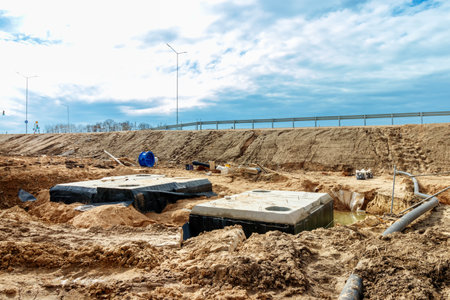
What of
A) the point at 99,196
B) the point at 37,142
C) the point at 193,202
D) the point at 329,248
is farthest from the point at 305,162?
the point at 37,142

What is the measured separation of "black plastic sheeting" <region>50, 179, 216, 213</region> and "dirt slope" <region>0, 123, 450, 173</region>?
34.8 feet

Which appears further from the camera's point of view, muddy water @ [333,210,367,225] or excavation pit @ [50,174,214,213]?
muddy water @ [333,210,367,225]

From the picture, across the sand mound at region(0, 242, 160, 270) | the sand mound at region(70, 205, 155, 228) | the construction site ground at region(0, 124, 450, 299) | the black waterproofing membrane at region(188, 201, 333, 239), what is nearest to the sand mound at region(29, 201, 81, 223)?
the construction site ground at region(0, 124, 450, 299)

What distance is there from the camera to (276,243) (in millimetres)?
3885

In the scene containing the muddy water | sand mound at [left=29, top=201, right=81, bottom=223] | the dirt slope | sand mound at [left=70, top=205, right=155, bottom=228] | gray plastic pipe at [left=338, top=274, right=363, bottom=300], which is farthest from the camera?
the dirt slope

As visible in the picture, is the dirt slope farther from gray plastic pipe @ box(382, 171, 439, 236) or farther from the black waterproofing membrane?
the black waterproofing membrane

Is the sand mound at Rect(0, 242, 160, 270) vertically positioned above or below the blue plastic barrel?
below

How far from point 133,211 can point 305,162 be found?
12.9m

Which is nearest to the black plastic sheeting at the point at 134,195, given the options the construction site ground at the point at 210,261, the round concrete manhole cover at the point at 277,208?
the construction site ground at the point at 210,261

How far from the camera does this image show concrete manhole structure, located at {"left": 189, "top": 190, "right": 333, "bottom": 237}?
5.54m

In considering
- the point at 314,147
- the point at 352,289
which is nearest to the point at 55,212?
the point at 352,289

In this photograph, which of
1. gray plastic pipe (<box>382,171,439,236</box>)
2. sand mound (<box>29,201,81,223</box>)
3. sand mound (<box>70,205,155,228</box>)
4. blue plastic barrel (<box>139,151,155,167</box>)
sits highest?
blue plastic barrel (<box>139,151,155,167</box>)

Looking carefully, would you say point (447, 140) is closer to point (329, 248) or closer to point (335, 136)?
point (335, 136)

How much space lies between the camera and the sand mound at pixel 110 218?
6.32 m
